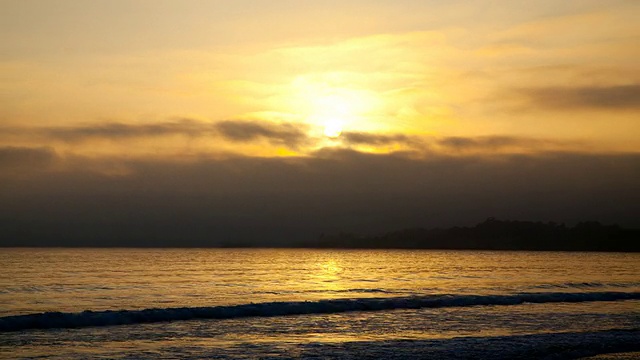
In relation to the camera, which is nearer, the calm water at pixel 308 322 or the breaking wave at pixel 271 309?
the calm water at pixel 308 322

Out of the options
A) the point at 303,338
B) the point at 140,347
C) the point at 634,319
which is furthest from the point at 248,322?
the point at 634,319

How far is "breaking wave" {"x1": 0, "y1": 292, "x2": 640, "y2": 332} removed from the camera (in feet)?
107

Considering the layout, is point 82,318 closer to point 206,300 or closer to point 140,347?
point 140,347

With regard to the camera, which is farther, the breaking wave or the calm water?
the breaking wave

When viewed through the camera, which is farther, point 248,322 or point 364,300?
point 364,300

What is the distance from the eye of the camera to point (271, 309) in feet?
130

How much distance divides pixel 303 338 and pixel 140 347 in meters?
6.63

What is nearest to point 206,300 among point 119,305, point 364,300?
point 119,305

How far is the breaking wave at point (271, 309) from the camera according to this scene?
3256 centimetres

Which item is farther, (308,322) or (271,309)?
(271,309)

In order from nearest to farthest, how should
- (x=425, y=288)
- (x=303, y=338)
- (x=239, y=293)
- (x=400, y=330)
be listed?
(x=303, y=338)
(x=400, y=330)
(x=239, y=293)
(x=425, y=288)

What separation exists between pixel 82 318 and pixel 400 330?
15.9 m

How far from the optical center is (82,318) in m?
33.9

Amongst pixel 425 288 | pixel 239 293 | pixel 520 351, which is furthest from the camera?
pixel 425 288
